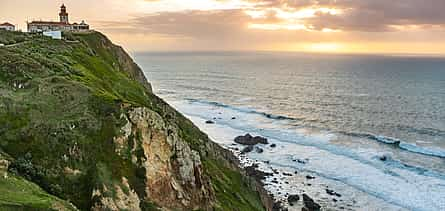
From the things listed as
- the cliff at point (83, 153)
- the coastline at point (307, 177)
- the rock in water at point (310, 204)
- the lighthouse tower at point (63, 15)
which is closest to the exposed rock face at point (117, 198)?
the cliff at point (83, 153)

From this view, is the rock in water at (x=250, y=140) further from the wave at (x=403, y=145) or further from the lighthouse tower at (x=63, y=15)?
the lighthouse tower at (x=63, y=15)

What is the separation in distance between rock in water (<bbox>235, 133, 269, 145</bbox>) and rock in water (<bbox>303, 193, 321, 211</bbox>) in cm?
3112

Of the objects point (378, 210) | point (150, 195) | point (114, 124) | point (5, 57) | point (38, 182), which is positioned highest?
point (5, 57)

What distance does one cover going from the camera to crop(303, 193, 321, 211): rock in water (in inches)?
2310

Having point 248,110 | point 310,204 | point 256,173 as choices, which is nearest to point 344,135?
point 256,173

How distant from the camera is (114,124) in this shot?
32438 mm

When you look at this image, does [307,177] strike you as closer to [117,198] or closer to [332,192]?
[332,192]

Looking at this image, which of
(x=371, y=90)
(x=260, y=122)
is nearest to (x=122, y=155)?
(x=260, y=122)

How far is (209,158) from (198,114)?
69.3m

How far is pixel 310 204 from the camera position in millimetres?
59375

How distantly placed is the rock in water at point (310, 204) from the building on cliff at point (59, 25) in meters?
71.8

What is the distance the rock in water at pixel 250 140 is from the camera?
91875 millimetres

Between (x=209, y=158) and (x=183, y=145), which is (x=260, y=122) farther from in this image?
(x=183, y=145)

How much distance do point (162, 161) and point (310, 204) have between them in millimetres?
31759
